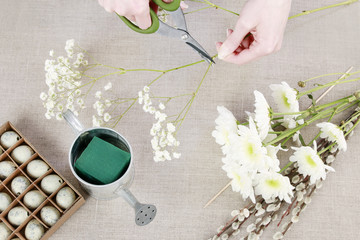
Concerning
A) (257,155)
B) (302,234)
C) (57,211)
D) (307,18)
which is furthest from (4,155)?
(307,18)

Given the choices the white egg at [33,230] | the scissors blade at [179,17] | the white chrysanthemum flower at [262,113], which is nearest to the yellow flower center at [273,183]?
the white chrysanthemum flower at [262,113]

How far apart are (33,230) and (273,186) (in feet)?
1.54

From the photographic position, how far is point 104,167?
797 millimetres

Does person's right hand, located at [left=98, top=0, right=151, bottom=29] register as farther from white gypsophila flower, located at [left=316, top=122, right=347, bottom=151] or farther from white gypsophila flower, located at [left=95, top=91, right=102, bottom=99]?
white gypsophila flower, located at [left=316, top=122, right=347, bottom=151]

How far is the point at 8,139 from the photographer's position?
85 cm

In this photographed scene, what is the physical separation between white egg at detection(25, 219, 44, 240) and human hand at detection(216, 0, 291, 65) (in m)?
0.49

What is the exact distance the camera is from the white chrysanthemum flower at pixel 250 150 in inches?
29.2

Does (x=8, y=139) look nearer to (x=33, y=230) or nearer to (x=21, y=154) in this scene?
(x=21, y=154)

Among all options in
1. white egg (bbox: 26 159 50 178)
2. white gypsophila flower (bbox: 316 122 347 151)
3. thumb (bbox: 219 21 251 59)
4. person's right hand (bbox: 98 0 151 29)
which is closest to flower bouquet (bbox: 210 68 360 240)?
white gypsophila flower (bbox: 316 122 347 151)

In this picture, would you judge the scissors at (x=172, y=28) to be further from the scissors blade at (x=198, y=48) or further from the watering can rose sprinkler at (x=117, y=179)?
the watering can rose sprinkler at (x=117, y=179)

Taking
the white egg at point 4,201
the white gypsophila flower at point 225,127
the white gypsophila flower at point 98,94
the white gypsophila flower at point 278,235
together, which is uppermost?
the white gypsophila flower at point 98,94

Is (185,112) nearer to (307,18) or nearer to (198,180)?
(198,180)

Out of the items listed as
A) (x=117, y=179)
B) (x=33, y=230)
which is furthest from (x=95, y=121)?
(x=33, y=230)

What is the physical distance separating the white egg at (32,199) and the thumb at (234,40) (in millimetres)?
456
